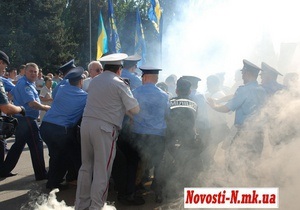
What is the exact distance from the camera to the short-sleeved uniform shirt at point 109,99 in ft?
15.4

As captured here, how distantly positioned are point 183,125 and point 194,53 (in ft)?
62.5

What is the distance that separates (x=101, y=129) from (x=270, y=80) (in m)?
3.09

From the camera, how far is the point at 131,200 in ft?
18.0

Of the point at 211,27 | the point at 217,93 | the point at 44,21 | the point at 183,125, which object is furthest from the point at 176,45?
the point at 183,125

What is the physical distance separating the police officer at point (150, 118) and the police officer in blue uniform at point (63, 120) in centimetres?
97

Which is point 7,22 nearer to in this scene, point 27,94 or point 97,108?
point 27,94

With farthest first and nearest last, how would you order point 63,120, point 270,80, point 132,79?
point 132,79 < point 270,80 < point 63,120

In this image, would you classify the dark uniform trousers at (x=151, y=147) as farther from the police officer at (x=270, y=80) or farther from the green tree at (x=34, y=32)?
the green tree at (x=34, y=32)

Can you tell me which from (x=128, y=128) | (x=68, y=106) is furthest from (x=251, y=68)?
(x=68, y=106)

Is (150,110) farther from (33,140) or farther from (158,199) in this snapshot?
(33,140)

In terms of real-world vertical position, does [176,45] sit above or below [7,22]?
below

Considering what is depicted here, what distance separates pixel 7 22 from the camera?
1403 inches

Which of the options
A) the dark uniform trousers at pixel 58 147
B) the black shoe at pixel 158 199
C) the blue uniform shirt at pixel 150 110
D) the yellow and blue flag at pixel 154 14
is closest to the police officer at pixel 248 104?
the blue uniform shirt at pixel 150 110

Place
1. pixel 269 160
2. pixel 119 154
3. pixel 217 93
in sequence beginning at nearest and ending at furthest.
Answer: pixel 269 160 → pixel 119 154 → pixel 217 93
